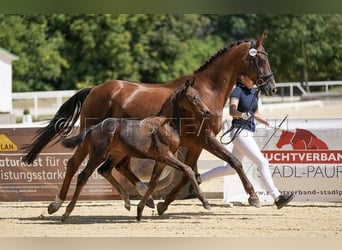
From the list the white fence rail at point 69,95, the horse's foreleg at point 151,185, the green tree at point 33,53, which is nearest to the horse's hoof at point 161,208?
the horse's foreleg at point 151,185

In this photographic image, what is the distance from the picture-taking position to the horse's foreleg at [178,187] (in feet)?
30.0

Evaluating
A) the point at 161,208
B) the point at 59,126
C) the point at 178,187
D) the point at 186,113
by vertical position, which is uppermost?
the point at 186,113

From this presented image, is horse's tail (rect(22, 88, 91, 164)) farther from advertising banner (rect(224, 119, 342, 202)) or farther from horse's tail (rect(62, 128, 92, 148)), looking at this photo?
advertising banner (rect(224, 119, 342, 202))

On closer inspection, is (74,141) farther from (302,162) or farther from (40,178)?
(302,162)

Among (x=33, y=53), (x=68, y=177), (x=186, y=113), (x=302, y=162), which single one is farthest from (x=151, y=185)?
(x=33, y=53)

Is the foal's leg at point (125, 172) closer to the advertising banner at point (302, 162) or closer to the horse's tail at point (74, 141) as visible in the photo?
A: the horse's tail at point (74, 141)

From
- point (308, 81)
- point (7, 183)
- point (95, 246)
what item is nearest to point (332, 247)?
point (95, 246)

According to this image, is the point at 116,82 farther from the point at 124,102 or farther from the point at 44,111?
the point at 44,111

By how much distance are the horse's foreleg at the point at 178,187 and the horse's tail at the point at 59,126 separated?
144cm

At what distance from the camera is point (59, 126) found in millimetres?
9797

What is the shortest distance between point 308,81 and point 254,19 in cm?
435

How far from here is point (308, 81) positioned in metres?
29.8

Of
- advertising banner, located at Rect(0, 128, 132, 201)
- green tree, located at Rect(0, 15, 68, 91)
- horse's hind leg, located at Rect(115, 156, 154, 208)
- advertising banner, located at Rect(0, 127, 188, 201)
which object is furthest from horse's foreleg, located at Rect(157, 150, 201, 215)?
green tree, located at Rect(0, 15, 68, 91)

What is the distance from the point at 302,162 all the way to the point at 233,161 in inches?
64.3
